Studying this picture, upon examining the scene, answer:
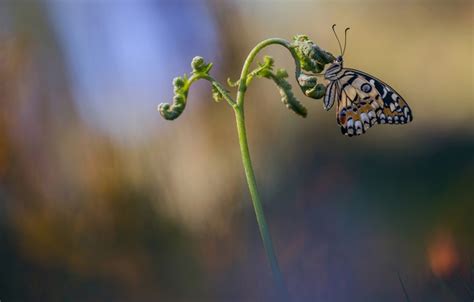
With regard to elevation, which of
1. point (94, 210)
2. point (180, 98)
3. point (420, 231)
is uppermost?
point (180, 98)

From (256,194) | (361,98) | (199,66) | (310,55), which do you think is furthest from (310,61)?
(361,98)

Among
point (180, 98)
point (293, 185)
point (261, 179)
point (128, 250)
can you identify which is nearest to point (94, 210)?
point (128, 250)

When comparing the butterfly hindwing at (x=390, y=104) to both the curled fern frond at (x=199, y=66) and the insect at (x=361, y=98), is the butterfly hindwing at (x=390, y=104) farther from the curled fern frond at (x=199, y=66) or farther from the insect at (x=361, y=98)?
the curled fern frond at (x=199, y=66)

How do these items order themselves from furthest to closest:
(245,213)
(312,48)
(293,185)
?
(293,185) < (245,213) < (312,48)

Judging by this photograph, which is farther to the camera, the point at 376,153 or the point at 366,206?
the point at 376,153

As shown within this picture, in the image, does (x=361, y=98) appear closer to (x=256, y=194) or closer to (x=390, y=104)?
(x=390, y=104)

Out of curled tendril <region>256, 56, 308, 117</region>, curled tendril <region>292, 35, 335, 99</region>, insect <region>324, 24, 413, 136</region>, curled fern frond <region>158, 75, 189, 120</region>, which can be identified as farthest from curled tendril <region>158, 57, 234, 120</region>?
insect <region>324, 24, 413, 136</region>

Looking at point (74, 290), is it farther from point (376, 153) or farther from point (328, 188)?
point (376, 153)

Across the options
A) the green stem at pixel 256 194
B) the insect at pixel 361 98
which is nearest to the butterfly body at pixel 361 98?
the insect at pixel 361 98
